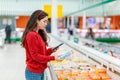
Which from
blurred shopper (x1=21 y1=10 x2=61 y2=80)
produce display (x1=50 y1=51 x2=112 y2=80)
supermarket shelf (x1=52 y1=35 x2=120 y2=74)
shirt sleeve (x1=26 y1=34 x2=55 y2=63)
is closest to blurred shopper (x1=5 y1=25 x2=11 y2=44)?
supermarket shelf (x1=52 y1=35 x2=120 y2=74)

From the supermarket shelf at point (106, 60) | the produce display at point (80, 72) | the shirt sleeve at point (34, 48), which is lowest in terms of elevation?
the produce display at point (80, 72)

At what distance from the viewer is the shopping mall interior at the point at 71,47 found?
12.4 ft

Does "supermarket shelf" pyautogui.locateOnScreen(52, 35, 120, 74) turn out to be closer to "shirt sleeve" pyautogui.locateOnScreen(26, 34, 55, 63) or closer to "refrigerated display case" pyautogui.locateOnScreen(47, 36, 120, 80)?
"refrigerated display case" pyautogui.locateOnScreen(47, 36, 120, 80)

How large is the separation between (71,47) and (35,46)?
3178 millimetres

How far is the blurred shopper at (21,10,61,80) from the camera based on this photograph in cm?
353

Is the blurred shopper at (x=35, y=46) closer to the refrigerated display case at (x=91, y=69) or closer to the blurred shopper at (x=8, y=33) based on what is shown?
the refrigerated display case at (x=91, y=69)

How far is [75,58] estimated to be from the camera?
5.40 m

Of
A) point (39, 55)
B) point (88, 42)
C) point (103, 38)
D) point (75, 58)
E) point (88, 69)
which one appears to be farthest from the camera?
point (103, 38)

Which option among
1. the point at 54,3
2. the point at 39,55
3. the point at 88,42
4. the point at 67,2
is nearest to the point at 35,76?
the point at 39,55

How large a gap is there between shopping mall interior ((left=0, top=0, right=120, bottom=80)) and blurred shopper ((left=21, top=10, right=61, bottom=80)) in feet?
0.52

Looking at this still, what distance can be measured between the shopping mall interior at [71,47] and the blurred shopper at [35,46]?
16 cm

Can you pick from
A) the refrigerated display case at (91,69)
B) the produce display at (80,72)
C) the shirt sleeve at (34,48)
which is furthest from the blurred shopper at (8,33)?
the shirt sleeve at (34,48)

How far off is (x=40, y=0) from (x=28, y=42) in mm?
16271

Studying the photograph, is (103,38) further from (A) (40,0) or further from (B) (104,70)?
(B) (104,70)
